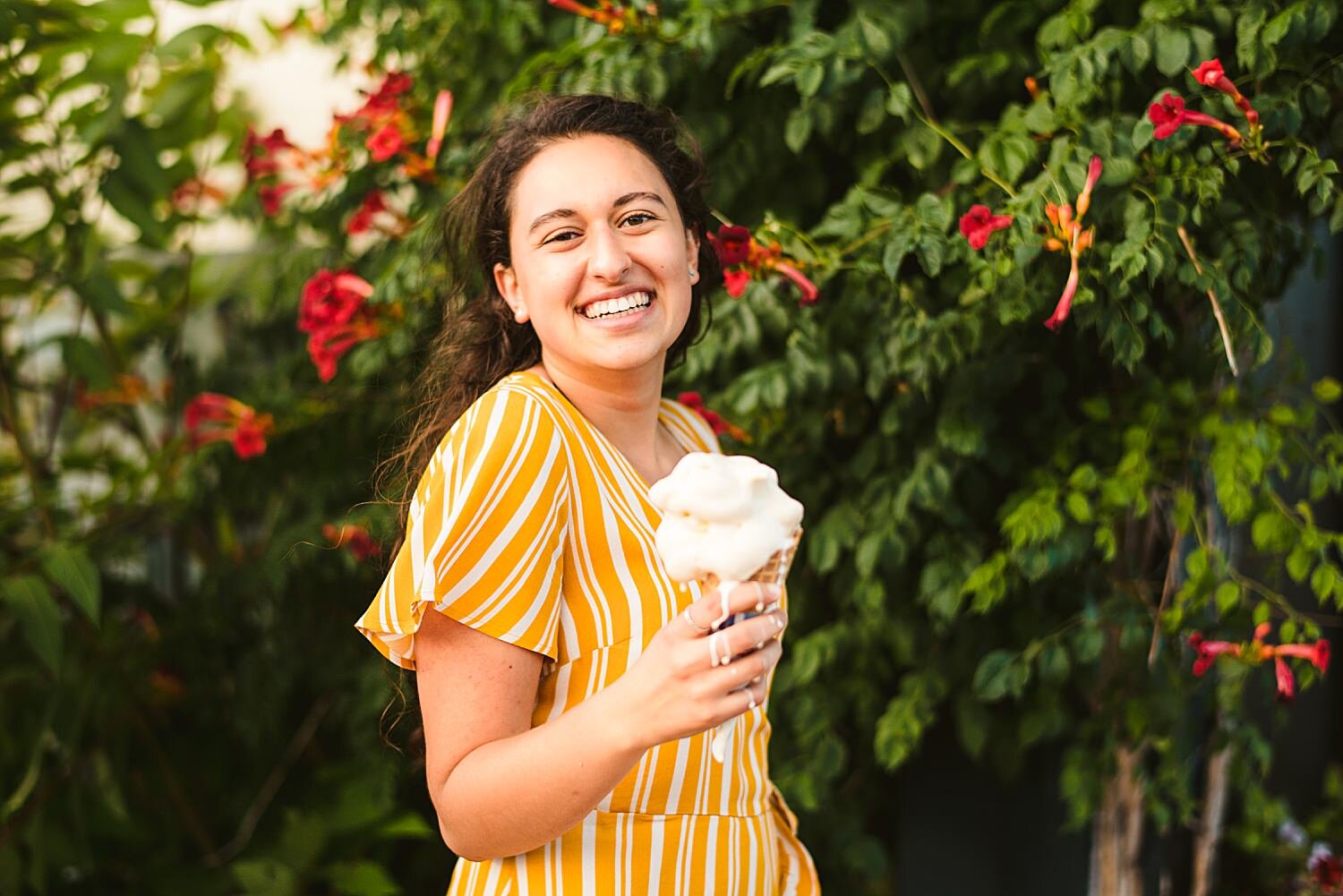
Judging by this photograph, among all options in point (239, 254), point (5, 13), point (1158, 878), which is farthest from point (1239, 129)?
point (239, 254)

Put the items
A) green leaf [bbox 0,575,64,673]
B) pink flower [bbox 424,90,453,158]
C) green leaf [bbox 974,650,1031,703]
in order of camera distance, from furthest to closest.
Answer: green leaf [bbox 0,575,64,673] → pink flower [bbox 424,90,453,158] → green leaf [bbox 974,650,1031,703]

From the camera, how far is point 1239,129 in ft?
6.22

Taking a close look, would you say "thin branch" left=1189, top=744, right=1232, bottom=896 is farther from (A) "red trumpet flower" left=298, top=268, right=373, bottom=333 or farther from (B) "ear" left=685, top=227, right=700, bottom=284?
(A) "red trumpet flower" left=298, top=268, right=373, bottom=333

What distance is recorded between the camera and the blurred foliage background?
2027 millimetres

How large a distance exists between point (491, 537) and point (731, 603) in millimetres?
281

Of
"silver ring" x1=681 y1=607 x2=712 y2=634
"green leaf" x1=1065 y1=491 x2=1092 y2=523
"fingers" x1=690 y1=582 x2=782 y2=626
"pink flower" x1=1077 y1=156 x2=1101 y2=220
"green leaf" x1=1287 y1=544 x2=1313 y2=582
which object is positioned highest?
"pink flower" x1=1077 y1=156 x2=1101 y2=220

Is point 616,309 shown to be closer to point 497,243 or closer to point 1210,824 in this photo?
point 497,243

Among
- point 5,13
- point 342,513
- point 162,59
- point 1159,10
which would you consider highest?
point 162,59

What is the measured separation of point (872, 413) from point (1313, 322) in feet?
4.96

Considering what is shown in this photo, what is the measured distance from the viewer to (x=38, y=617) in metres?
2.65

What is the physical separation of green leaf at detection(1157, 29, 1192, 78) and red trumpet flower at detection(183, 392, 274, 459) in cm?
201

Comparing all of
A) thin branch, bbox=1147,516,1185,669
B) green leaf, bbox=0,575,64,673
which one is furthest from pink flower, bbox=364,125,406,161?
thin branch, bbox=1147,516,1185,669

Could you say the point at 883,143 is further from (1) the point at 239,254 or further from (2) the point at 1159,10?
(1) the point at 239,254

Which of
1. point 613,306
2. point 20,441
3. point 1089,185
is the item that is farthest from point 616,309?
point 20,441
